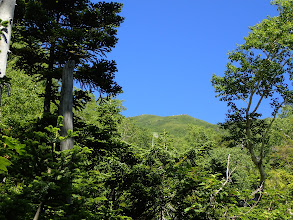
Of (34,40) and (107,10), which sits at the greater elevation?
(107,10)

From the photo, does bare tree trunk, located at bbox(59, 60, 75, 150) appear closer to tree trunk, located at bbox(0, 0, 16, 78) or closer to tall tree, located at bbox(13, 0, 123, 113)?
tall tree, located at bbox(13, 0, 123, 113)

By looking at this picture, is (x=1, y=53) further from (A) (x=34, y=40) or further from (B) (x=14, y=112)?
(B) (x=14, y=112)

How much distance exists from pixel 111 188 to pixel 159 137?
6.63 feet

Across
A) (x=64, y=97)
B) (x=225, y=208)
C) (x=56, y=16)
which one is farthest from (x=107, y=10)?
(x=225, y=208)

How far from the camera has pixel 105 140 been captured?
8.11 m

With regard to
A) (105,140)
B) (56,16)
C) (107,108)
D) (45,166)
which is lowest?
(45,166)

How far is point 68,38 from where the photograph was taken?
25.6 feet

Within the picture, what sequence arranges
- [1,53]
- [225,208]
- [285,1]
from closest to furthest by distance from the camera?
[1,53] → [225,208] → [285,1]

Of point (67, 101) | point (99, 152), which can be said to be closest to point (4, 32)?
point (67, 101)

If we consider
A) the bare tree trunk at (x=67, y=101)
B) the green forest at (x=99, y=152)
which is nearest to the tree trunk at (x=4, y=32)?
the green forest at (x=99, y=152)

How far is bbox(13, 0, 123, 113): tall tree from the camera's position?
309 inches

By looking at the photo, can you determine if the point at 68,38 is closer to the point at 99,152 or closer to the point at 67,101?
the point at 67,101

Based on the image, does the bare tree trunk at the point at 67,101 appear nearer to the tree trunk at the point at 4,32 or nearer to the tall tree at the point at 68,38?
the tall tree at the point at 68,38

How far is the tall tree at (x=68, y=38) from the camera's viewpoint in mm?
7840
